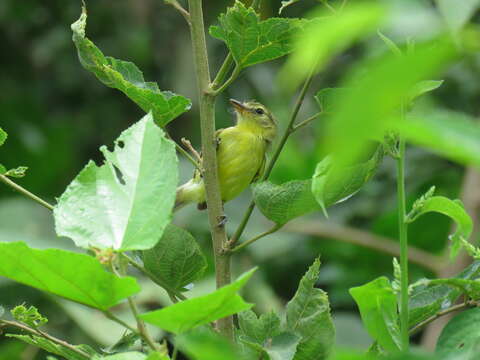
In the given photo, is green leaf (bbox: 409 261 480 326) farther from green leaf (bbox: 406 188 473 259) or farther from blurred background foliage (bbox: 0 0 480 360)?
blurred background foliage (bbox: 0 0 480 360)

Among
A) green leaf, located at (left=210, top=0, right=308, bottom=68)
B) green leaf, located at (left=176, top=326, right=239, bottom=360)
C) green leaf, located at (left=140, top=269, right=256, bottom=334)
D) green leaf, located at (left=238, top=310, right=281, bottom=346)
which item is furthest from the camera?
green leaf, located at (left=210, top=0, right=308, bottom=68)

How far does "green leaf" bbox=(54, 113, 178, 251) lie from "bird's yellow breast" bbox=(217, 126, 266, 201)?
4.51 feet

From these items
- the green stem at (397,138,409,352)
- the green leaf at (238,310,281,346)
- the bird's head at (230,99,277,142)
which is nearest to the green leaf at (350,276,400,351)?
the green stem at (397,138,409,352)

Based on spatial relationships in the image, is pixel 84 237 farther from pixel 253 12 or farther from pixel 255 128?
pixel 255 128

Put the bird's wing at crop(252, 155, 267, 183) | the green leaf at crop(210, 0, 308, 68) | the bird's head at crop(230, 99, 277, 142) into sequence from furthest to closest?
the bird's head at crop(230, 99, 277, 142), the bird's wing at crop(252, 155, 267, 183), the green leaf at crop(210, 0, 308, 68)

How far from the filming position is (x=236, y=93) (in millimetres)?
3984

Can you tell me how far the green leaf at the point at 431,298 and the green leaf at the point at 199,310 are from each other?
33 cm

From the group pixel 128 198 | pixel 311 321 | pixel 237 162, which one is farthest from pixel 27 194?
pixel 237 162

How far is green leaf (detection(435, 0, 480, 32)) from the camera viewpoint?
52 centimetres

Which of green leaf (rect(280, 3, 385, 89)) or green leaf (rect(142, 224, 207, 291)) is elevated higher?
green leaf (rect(280, 3, 385, 89))

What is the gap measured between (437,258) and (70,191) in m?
1.95

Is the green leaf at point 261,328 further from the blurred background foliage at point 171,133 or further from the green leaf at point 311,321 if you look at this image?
the blurred background foliage at point 171,133

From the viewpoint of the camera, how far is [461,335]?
901 mm

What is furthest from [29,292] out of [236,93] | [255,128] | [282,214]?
[282,214]
